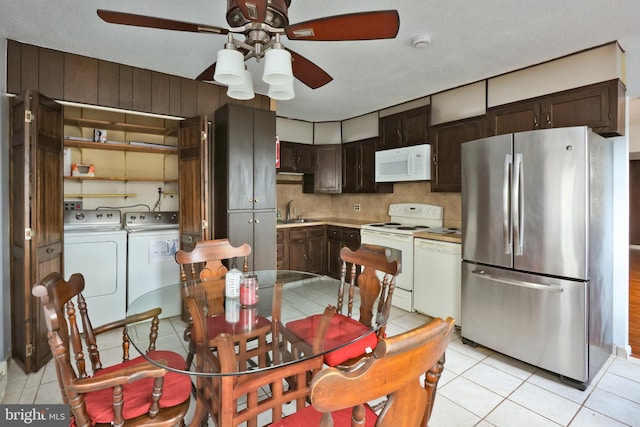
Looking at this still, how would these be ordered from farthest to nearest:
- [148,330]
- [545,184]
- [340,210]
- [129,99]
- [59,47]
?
1. [340,210]
2. [129,99]
3. [59,47]
4. [545,184]
5. [148,330]

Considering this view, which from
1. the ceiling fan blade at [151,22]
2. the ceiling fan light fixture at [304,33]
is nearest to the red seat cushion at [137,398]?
the ceiling fan blade at [151,22]

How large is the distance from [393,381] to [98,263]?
322cm

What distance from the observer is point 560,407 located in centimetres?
203

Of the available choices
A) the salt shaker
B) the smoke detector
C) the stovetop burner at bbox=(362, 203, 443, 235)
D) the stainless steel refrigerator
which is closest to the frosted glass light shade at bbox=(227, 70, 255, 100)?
the salt shaker

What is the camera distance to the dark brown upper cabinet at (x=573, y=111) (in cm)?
253

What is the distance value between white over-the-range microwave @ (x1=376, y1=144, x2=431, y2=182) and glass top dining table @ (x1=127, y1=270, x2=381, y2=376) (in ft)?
6.79

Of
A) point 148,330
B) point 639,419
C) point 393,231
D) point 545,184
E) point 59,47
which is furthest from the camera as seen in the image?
point 393,231

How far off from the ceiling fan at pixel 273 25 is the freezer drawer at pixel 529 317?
208 centimetres

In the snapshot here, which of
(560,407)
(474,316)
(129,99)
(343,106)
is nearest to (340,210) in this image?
(343,106)

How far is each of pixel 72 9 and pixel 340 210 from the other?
415cm

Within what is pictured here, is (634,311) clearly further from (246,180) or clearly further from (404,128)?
(246,180)

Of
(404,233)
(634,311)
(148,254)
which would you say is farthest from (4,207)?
(634,311)

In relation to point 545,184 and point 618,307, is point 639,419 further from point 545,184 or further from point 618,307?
point 545,184

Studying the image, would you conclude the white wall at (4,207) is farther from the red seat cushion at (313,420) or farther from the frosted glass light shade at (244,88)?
the red seat cushion at (313,420)
